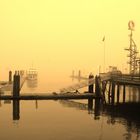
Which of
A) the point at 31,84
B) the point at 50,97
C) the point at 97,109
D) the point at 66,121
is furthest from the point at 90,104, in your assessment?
the point at 31,84

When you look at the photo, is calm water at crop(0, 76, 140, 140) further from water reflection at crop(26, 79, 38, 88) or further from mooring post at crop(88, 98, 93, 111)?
water reflection at crop(26, 79, 38, 88)

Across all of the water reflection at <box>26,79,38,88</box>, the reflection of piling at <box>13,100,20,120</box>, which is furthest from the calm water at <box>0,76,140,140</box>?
the water reflection at <box>26,79,38,88</box>

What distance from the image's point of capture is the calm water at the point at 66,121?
4300 centimetres

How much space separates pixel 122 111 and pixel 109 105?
24.4 feet

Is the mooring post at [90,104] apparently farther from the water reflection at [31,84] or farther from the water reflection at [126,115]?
the water reflection at [31,84]

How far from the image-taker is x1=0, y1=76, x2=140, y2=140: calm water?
4300 centimetres

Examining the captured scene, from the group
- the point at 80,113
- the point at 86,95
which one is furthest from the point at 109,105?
the point at 80,113

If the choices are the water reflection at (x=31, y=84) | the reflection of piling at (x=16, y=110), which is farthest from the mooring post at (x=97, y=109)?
the water reflection at (x=31, y=84)

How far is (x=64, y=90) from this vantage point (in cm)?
8269

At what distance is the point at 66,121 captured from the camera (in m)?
51.8

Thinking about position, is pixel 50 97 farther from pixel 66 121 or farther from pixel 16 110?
pixel 66 121

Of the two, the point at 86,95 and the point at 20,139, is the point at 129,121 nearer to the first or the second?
the point at 20,139

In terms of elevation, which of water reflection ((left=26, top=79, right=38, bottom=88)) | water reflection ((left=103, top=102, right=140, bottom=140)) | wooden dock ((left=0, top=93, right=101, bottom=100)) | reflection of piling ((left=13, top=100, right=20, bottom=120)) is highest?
wooden dock ((left=0, top=93, right=101, bottom=100))

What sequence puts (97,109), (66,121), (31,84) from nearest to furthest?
(66,121)
(97,109)
(31,84)
